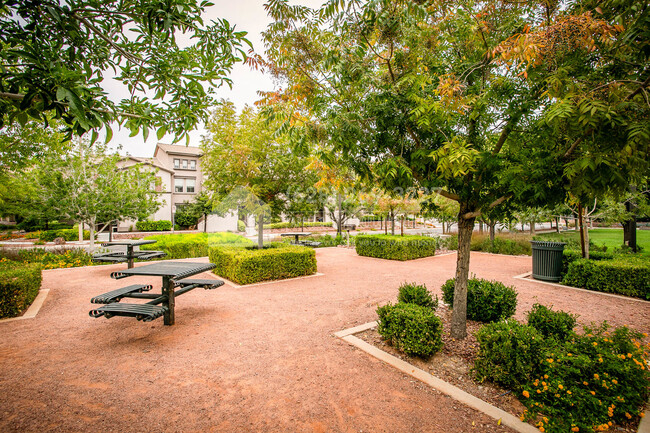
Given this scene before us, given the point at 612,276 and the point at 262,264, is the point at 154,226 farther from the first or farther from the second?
the point at 612,276

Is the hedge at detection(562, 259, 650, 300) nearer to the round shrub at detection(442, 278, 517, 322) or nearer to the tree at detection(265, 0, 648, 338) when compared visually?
the round shrub at detection(442, 278, 517, 322)

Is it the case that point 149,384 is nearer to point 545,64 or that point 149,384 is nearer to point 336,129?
point 336,129

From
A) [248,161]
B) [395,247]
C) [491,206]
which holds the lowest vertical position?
[395,247]

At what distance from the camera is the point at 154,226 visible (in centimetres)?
2861

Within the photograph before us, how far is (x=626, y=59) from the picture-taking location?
314cm

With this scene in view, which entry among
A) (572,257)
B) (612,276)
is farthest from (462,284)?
(572,257)

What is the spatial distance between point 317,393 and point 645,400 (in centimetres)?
347

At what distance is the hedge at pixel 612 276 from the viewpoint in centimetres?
717

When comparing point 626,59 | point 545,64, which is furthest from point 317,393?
point 626,59

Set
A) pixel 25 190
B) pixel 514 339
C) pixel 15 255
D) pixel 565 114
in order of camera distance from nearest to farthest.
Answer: pixel 565 114, pixel 514 339, pixel 15 255, pixel 25 190

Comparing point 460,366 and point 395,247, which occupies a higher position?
point 395,247

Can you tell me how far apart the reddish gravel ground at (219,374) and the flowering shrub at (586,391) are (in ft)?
1.67

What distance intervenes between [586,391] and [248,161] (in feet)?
31.6

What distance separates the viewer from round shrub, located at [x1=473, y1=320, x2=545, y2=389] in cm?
323
